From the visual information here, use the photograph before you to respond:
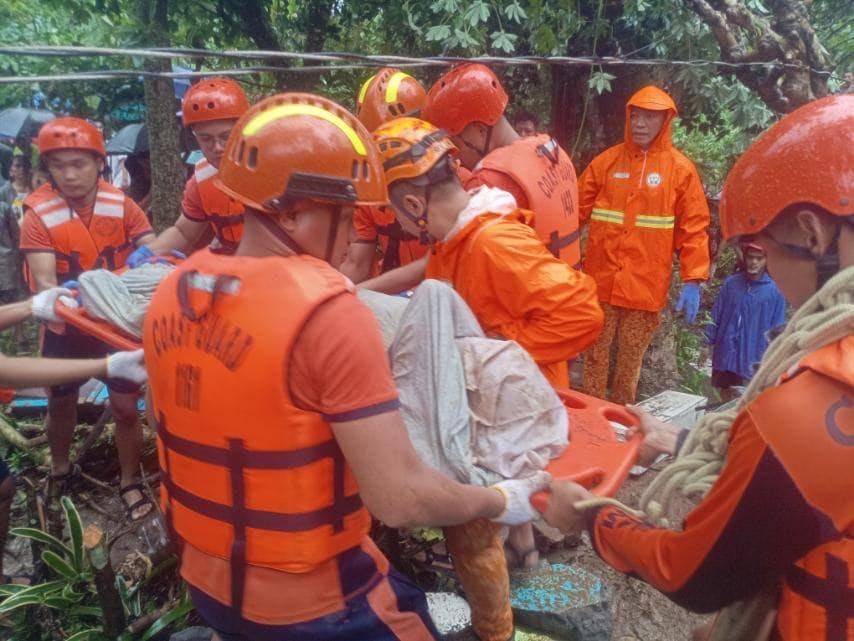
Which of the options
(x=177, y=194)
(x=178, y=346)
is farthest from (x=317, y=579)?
(x=177, y=194)

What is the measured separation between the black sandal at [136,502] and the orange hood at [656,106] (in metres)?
4.52

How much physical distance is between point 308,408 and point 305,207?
52 centimetres

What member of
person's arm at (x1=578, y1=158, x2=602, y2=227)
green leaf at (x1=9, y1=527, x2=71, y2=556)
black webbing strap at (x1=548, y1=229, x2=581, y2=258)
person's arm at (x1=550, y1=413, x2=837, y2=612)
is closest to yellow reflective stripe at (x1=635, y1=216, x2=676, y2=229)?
person's arm at (x1=578, y1=158, x2=602, y2=227)

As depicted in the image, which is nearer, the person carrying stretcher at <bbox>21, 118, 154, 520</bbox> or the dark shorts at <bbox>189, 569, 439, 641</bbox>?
the dark shorts at <bbox>189, 569, 439, 641</bbox>

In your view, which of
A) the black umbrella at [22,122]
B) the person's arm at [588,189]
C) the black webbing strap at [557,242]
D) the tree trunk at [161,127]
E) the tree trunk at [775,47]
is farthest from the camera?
the black umbrella at [22,122]

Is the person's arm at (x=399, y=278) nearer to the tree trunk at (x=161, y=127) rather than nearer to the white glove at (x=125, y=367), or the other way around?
the white glove at (x=125, y=367)

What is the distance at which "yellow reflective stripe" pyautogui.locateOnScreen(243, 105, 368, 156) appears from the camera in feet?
5.32

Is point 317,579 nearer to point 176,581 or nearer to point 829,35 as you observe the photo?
point 176,581

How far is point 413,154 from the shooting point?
284 centimetres

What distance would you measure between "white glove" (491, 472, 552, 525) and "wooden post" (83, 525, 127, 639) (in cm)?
199

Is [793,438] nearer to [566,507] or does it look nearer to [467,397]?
[566,507]

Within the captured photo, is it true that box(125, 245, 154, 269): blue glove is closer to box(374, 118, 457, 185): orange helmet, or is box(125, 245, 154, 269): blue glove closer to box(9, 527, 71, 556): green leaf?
box(9, 527, 71, 556): green leaf

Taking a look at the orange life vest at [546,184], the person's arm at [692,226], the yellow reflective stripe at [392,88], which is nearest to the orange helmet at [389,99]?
the yellow reflective stripe at [392,88]

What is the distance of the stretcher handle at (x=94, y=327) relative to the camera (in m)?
2.82
